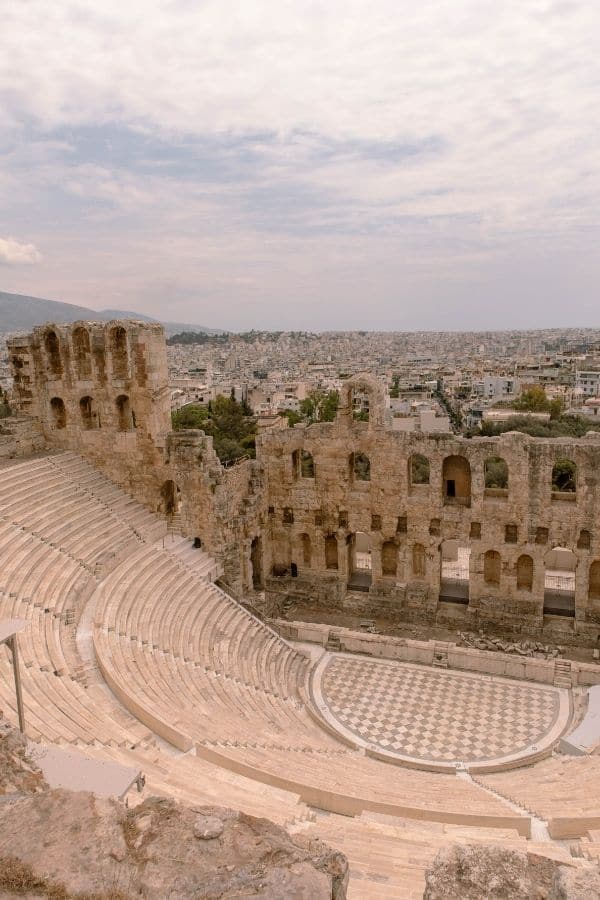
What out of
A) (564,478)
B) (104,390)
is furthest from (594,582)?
(564,478)

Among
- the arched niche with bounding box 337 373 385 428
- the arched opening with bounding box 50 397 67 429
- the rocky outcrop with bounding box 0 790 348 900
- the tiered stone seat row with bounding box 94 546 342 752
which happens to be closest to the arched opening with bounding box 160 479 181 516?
the tiered stone seat row with bounding box 94 546 342 752

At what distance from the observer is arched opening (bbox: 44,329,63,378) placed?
23.6 meters

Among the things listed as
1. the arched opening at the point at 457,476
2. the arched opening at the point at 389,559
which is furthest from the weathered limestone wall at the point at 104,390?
the arched opening at the point at 457,476

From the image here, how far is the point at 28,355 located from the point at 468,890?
23.5 m

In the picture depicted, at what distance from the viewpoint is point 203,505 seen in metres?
22.2

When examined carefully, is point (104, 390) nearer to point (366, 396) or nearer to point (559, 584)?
point (366, 396)

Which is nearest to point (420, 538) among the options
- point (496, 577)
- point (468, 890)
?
point (496, 577)

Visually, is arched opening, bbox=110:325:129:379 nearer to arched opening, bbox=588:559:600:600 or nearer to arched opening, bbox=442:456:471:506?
arched opening, bbox=442:456:471:506

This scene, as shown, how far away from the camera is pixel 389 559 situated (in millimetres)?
24500

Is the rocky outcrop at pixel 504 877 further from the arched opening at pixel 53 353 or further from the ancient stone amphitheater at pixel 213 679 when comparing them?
the arched opening at pixel 53 353

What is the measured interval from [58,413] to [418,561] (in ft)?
49.3

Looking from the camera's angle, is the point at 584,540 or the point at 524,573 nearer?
the point at 584,540

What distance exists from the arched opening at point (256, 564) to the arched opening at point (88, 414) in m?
7.68

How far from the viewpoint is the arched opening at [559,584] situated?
74.1 ft
